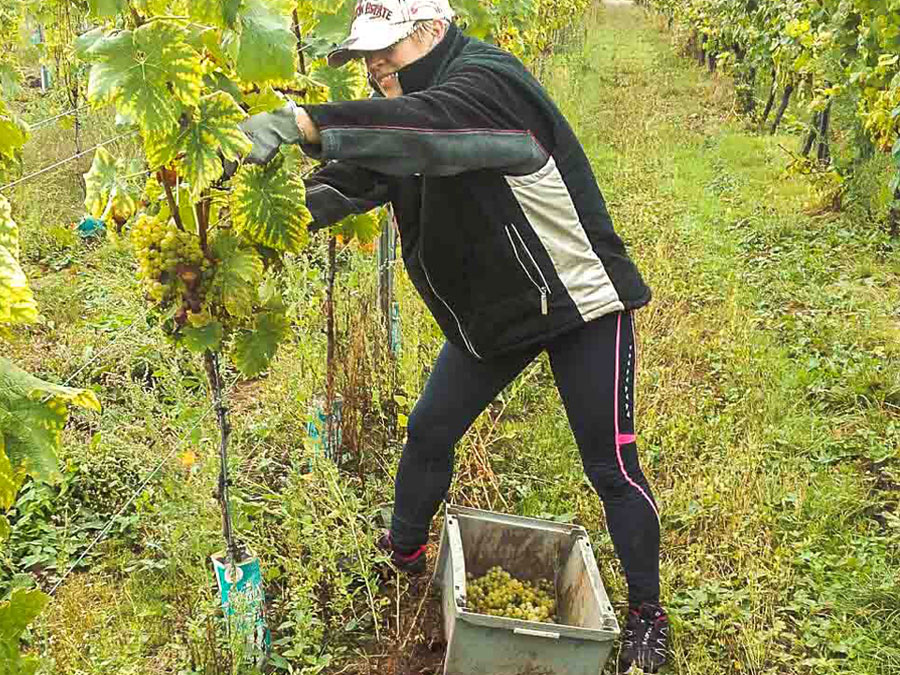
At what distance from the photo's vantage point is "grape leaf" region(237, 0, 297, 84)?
1675 millimetres

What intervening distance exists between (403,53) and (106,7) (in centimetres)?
71

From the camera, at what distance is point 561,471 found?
352 centimetres

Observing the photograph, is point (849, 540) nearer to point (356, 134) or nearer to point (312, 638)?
point (312, 638)

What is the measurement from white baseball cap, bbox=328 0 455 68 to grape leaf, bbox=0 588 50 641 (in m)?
1.27

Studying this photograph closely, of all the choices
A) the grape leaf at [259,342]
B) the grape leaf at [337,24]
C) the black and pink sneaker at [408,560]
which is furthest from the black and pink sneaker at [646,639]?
the grape leaf at [337,24]

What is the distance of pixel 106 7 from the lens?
5.20ft

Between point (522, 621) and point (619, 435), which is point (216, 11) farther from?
point (522, 621)

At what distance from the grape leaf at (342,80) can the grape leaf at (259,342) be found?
0.61m

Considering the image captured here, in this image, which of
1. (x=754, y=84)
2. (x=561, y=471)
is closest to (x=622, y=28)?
(x=754, y=84)

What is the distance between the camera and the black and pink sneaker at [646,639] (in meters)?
2.61

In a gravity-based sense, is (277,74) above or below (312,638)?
above

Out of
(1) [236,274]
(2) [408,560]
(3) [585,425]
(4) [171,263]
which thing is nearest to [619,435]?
(3) [585,425]

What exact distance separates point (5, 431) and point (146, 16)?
0.87 meters

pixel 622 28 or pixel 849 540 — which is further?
pixel 622 28
